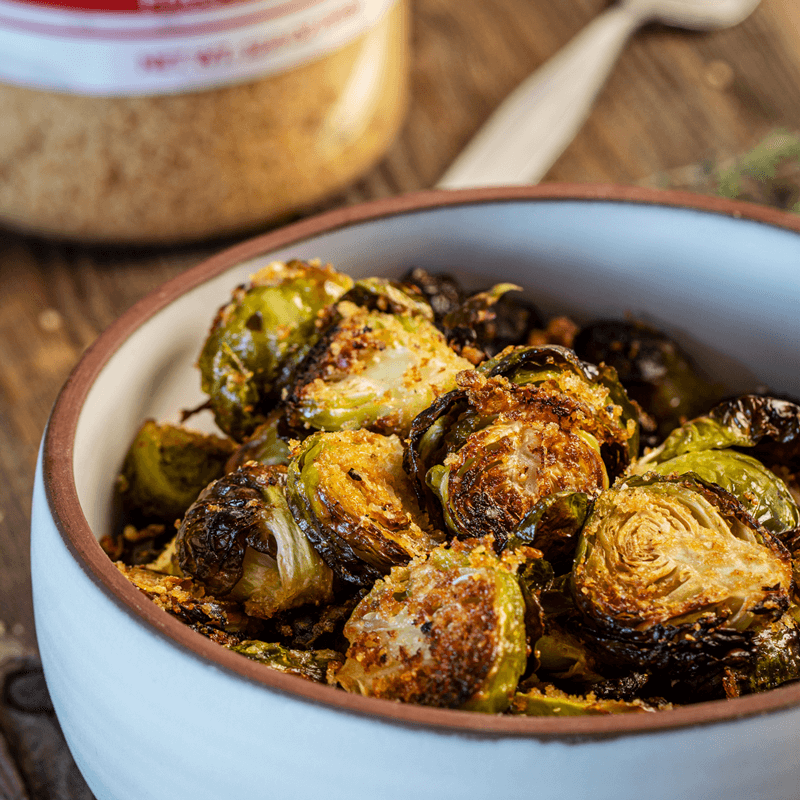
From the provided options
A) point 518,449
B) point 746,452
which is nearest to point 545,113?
point 746,452

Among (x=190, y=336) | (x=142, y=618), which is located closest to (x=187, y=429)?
(x=190, y=336)

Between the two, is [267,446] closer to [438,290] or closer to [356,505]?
[356,505]

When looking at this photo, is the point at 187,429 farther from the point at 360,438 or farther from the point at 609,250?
the point at 609,250

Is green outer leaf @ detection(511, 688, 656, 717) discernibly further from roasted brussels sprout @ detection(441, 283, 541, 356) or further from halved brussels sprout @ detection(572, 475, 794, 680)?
roasted brussels sprout @ detection(441, 283, 541, 356)

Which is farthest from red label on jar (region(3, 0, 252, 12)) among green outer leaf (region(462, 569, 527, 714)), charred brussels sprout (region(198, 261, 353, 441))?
green outer leaf (region(462, 569, 527, 714))

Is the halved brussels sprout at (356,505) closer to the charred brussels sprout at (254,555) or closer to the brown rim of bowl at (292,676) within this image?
the charred brussels sprout at (254,555)

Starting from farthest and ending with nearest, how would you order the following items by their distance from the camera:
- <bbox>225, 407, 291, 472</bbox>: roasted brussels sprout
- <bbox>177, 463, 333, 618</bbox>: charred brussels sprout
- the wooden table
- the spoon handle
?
the spoon handle → the wooden table → <bbox>225, 407, 291, 472</bbox>: roasted brussels sprout → <bbox>177, 463, 333, 618</bbox>: charred brussels sprout

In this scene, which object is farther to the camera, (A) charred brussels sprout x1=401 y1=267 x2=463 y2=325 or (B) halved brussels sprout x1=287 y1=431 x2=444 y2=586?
(A) charred brussels sprout x1=401 y1=267 x2=463 y2=325
